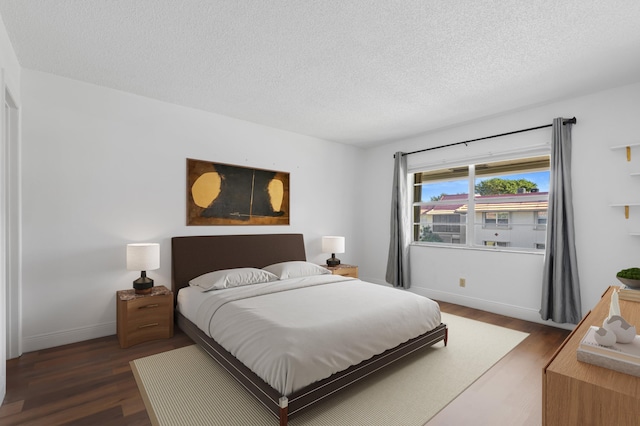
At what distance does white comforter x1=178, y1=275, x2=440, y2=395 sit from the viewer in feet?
6.17

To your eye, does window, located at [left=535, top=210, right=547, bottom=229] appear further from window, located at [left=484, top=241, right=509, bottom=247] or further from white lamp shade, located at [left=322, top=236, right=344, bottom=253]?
white lamp shade, located at [left=322, top=236, right=344, bottom=253]

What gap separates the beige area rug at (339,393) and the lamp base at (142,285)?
71 centimetres

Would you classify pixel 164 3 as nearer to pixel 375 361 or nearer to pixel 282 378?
pixel 282 378

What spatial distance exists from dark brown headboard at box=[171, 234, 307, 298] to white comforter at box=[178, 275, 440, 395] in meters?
0.34

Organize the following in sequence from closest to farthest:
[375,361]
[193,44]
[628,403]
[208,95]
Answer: [628,403]
[375,361]
[193,44]
[208,95]

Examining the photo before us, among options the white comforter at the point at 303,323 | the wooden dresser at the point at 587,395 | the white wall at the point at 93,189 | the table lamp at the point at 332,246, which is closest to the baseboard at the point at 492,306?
the table lamp at the point at 332,246

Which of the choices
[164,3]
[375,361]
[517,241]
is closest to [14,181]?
[164,3]

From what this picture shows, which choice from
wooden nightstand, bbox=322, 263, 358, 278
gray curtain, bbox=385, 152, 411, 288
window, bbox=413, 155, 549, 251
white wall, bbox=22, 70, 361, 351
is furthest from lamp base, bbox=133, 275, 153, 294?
window, bbox=413, 155, 549, 251

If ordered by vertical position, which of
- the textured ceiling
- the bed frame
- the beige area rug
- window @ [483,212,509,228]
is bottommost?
the beige area rug

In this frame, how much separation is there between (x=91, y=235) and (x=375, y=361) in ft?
9.92

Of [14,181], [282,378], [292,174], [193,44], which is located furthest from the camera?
[292,174]

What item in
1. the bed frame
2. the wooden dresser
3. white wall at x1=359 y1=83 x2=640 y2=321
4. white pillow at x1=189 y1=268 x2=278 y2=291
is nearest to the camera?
the wooden dresser

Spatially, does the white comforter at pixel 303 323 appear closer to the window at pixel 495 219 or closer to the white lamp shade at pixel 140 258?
the white lamp shade at pixel 140 258

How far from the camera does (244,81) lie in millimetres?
3057
